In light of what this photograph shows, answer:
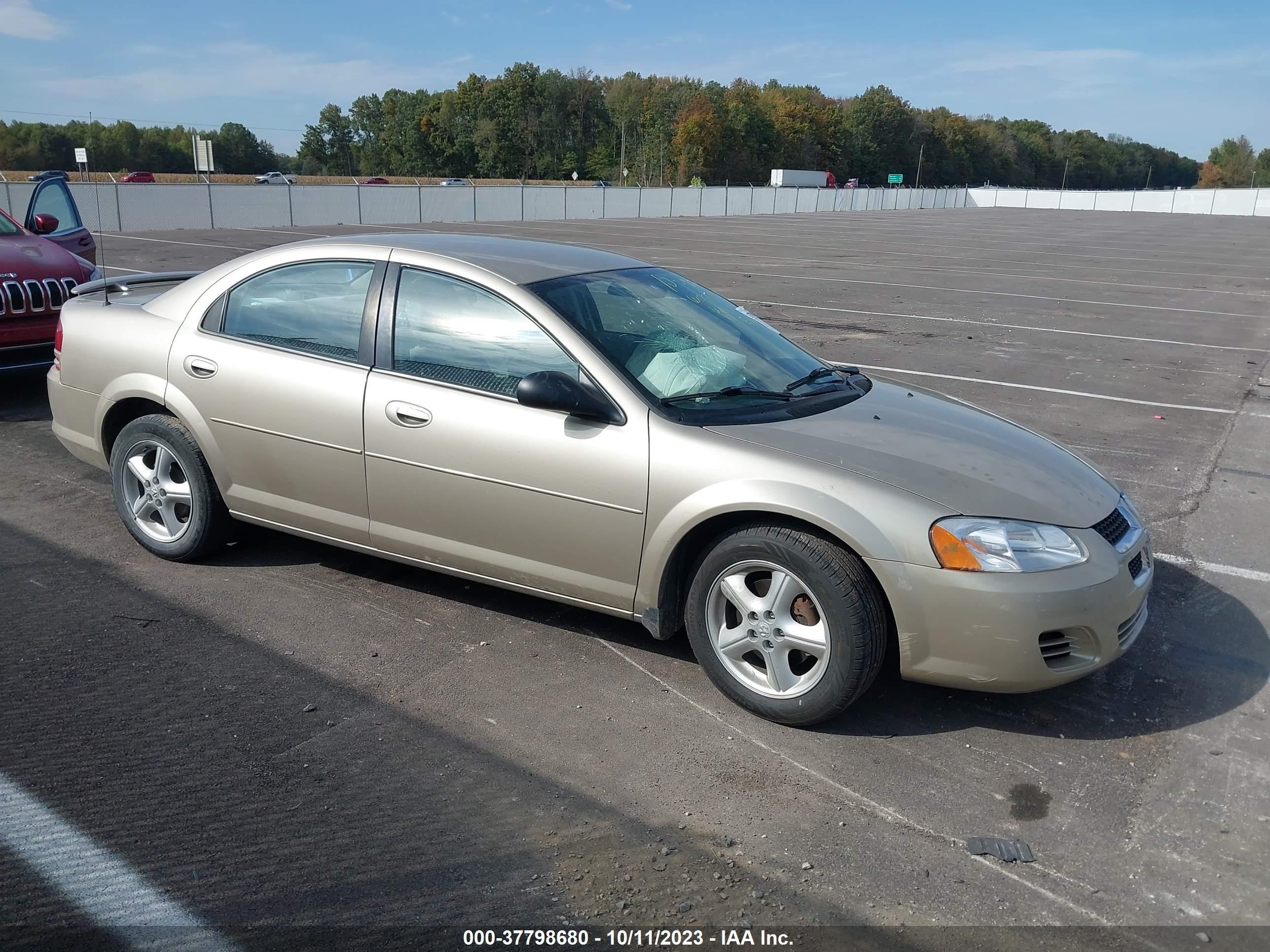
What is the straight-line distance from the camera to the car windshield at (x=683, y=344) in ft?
12.9

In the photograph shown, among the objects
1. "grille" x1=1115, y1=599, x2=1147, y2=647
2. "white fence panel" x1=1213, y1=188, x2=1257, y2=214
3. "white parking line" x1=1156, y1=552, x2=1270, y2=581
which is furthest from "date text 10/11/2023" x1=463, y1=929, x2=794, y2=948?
"white fence panel" x1=1213, y1=188, x2=1257, y2=214

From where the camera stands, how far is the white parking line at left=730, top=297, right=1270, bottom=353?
1240 centimetres

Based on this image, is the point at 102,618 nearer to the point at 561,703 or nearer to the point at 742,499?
the point at 561,703

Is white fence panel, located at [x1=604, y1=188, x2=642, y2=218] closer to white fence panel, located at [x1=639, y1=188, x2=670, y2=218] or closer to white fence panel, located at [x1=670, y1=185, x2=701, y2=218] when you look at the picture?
white fence panel, located at [x1=639, y1=188, x2=670, y2=218]

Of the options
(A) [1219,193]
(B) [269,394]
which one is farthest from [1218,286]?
(A) [1219,193]

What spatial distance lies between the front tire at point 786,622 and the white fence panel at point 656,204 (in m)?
43.6

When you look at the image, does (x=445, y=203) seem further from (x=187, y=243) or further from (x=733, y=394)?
(x=733, y=394)

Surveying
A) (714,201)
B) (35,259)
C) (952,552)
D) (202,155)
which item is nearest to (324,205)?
(714,201)

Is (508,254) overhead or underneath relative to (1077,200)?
underneath

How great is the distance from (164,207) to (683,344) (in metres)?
27.9

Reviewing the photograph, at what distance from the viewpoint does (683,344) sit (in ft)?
13.9

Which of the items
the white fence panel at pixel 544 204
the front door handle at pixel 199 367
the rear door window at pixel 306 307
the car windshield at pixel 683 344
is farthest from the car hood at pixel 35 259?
the white fence panel at pixel 544 204

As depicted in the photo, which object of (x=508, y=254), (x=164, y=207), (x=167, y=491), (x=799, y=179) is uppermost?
(x=799, y=179)

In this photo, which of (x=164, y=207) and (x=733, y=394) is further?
(x=164, y=207)
